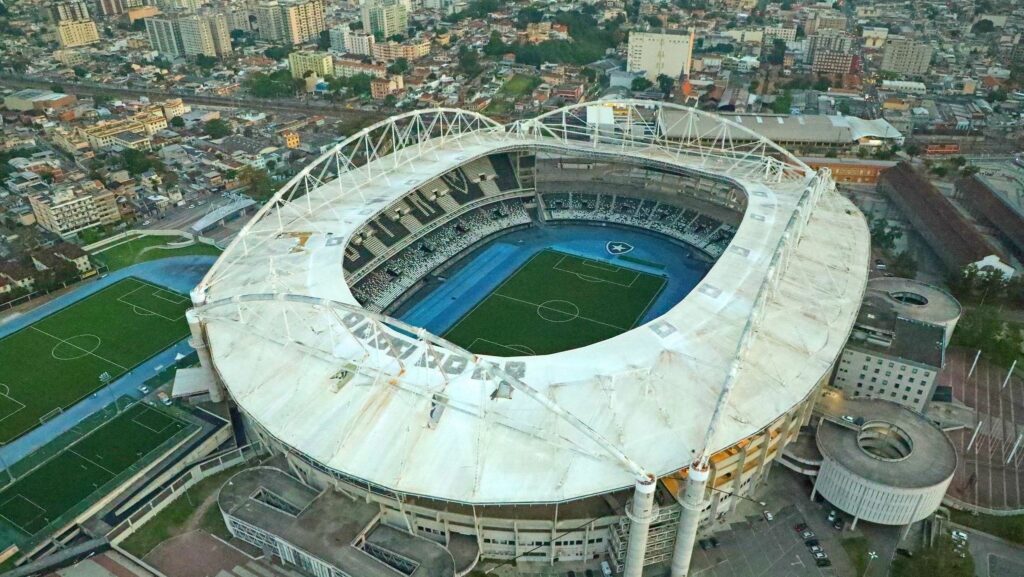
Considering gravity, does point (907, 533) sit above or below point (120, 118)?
below

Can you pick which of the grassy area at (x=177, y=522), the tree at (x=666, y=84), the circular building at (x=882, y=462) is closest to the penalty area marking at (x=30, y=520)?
the grassy area at (x=177, y=522)

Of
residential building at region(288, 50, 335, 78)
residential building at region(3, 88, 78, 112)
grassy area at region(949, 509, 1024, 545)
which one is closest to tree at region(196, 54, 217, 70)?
residential building at region(288, 50, 335, 78)

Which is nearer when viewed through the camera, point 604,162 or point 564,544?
point 564,544

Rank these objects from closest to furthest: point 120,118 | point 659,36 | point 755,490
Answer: point 755,490 → point 120,118 → point 659,36

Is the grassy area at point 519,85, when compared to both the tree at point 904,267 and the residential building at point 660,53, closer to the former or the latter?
the residential building at point 660,53

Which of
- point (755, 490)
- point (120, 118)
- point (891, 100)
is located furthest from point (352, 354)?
point (891, 100)

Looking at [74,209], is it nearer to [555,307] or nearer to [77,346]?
[77,346]

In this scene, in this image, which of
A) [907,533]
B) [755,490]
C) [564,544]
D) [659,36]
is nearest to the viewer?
[564,544]

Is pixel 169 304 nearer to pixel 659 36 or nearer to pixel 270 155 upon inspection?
pixel 270 155
